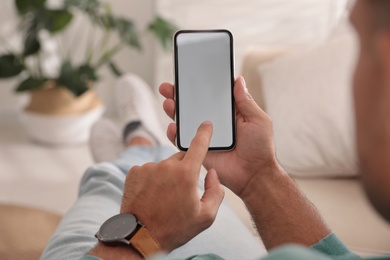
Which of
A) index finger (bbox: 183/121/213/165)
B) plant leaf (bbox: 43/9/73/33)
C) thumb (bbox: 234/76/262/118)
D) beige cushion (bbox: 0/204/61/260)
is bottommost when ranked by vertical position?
beige cushion (bbox: 0/204/61/260)

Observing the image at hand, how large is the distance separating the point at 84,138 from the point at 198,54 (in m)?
1.88

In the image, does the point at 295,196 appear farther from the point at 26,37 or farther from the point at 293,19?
the point at 293,19

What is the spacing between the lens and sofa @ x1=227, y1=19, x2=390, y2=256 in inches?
65.6

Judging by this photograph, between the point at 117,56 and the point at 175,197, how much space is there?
2462 mm

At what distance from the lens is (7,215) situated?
5.30 ft

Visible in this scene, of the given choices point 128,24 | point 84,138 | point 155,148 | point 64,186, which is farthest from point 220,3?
point 155,148

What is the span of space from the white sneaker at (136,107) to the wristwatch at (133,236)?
972mm

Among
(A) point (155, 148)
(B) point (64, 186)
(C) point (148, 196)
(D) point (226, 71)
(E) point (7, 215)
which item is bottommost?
(B) point (64, 186)

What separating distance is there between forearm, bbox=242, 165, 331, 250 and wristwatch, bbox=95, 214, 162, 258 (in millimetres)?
205

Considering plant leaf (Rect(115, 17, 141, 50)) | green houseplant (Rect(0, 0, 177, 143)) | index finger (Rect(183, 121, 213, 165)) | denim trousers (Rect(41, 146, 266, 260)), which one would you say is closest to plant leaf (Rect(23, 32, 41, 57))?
green houseplant (Rect(0, 0, 177, 143))

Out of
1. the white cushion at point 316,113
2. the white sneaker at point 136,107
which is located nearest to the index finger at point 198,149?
the white cushion at point 316,113

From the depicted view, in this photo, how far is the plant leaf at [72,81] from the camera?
103 inches

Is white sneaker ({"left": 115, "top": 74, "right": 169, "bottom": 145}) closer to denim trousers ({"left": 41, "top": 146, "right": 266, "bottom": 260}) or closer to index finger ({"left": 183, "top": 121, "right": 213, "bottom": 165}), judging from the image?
denim trousers ({"left": 41, "top": 146, "right": 266, "bottom": 260})

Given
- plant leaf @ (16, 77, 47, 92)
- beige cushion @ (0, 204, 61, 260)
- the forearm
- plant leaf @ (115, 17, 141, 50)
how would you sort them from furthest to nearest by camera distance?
1. plant leaf @ (115, 17, 141, 50)
2. plant leaf @ (16, 77, 47, 92)
3. beige cushion @ (0, 204, 61, 260)
4. the forearm
